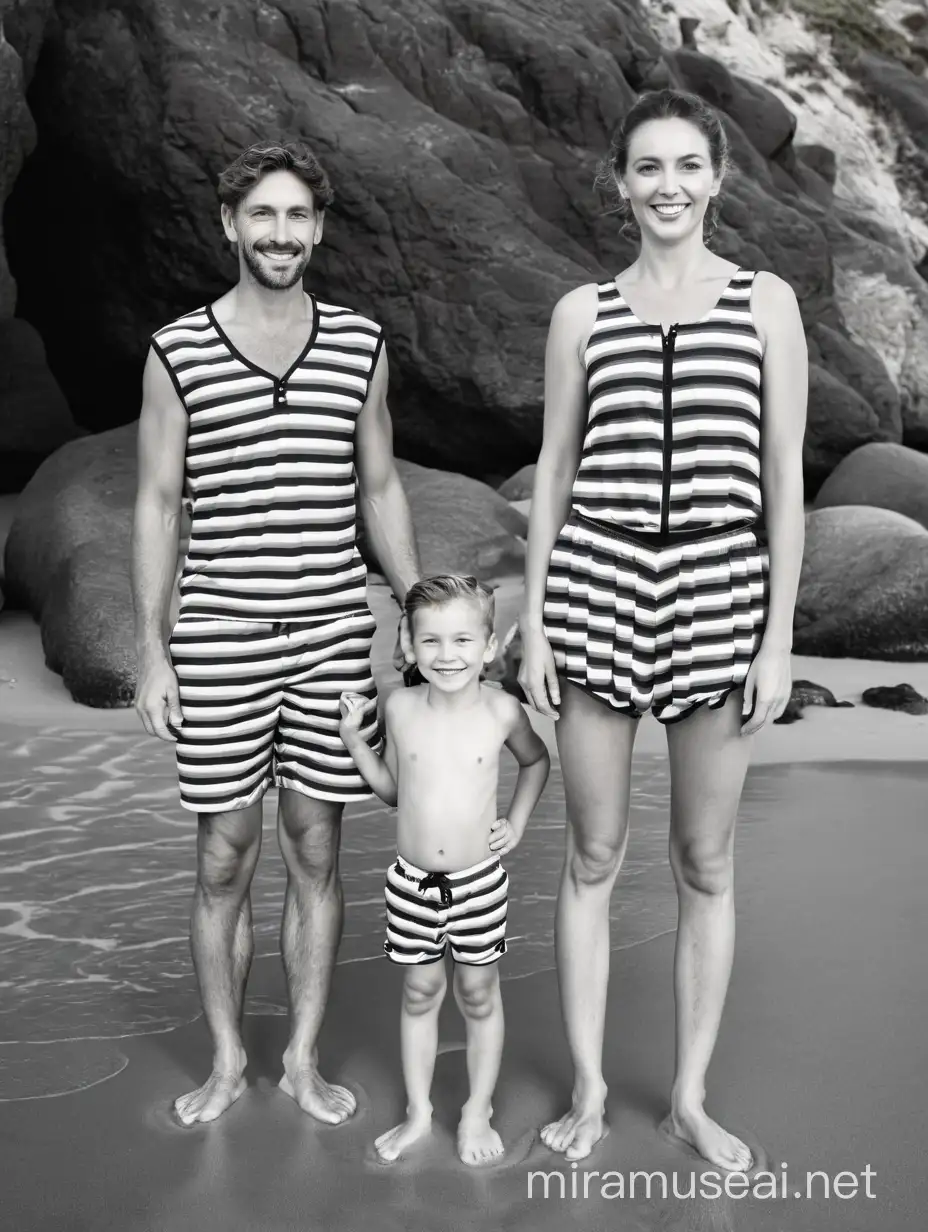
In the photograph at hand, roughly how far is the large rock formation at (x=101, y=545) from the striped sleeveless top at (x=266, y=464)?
4438mm

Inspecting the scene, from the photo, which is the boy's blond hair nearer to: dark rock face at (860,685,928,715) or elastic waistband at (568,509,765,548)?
elastic waistband at (568,509,765,548)

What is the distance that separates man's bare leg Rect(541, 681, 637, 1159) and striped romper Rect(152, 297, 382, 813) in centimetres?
50

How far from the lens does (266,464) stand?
10.6ft

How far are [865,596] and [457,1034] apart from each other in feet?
16.9

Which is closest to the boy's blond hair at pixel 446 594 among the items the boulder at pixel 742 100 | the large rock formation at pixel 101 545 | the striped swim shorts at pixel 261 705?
→ the striped swim shorts at pixel 261 705

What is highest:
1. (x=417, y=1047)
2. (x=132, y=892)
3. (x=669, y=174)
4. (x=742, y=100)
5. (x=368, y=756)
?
(x=742, y=100)

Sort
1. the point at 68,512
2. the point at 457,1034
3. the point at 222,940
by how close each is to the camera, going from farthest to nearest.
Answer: the point at 68,512 → the point at 457,1034 → the point at 222,940

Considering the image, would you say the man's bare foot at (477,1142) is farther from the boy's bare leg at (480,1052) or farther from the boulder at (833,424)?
the boulder at (833,424)

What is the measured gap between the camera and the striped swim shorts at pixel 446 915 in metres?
3.09

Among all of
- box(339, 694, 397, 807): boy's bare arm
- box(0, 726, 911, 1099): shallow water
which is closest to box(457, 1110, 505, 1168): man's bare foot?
box(339, 694, 397, 807): boy's bare arm

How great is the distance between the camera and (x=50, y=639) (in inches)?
318

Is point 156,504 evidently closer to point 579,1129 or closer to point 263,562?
point 263,562

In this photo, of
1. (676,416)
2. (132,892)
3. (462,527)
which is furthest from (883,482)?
(676,416)

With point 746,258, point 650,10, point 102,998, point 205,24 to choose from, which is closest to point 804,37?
point 650,10
